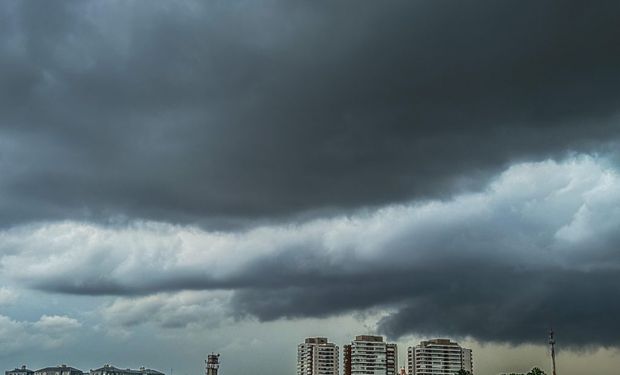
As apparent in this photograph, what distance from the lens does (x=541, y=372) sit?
7520 inches

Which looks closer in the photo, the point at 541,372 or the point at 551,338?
the point at 551,338

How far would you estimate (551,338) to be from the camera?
162 meters

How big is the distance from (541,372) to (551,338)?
110ft
